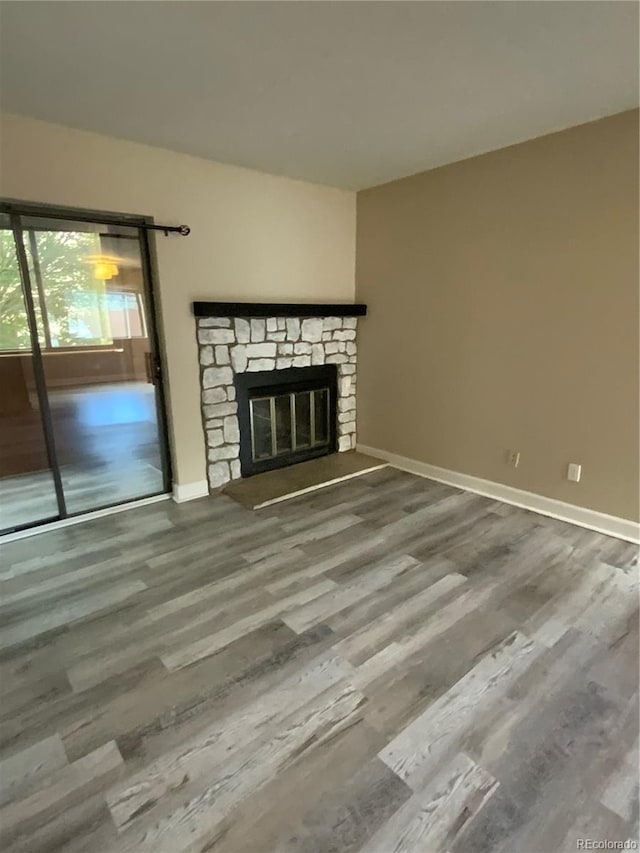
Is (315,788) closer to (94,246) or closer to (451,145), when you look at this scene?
(94,246)

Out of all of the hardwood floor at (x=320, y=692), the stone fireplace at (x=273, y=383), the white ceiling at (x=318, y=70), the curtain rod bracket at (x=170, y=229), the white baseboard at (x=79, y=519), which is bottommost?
the hardwood floor at (x=320, y=692)

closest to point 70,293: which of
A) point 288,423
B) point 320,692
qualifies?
point 288,423

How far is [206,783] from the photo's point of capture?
1403mm

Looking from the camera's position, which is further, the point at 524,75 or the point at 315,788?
the point at 524,75

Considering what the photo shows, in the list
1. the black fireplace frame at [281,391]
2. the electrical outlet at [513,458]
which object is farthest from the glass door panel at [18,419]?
the electrical outlet at [513,458]

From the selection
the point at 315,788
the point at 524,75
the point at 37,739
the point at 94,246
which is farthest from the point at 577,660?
the point at 94,246

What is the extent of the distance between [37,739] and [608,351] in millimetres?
3381

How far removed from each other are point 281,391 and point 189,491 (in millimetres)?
1180

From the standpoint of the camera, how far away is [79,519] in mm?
3180

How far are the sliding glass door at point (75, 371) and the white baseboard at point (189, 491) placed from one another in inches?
6.3

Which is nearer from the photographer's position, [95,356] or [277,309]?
[95,356]

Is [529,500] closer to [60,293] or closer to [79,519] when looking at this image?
[79,519]

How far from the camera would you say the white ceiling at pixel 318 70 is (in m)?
1.67

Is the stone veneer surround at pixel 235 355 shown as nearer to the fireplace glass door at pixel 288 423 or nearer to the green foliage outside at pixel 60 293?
the fireplace glass door at pixel 288 423
